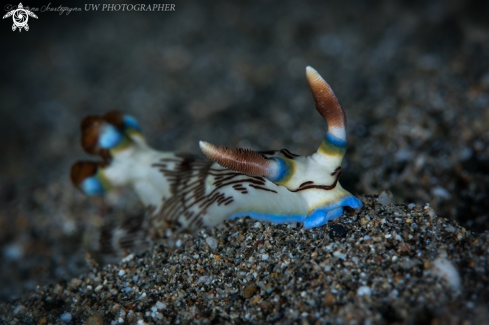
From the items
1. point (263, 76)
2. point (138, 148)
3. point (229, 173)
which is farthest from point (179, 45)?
point (229, 173)

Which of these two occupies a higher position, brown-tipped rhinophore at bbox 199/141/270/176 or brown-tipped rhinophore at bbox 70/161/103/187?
brown-tipped rhinophore at bbox 70/161/103/187

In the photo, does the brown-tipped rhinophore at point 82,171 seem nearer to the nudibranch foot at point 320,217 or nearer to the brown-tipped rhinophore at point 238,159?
the brown-tipped rhinophore at point 238,159

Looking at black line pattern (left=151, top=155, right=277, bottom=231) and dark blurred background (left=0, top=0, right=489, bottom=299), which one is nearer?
black line pattern (left=151, top=155, right=277, bottom=231)

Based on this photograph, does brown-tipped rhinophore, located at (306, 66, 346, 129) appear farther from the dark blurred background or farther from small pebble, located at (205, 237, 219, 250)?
the dark blurred background

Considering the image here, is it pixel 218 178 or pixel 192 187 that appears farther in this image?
pixel 192 187

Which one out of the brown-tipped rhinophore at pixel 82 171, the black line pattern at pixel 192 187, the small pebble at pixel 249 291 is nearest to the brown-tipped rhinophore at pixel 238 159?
the black line pattern at pixel 192 187

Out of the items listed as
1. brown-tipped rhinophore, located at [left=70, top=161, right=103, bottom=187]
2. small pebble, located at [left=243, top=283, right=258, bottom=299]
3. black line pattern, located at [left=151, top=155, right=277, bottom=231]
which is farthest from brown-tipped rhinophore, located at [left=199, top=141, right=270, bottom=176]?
brown-tipped rhinophore, located at [left=70, top=161, right=103, bottom=187]

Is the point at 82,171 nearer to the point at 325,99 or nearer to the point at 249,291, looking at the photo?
the point at 249,291

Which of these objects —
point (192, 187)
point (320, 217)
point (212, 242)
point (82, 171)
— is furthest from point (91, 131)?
point (320, 217)
